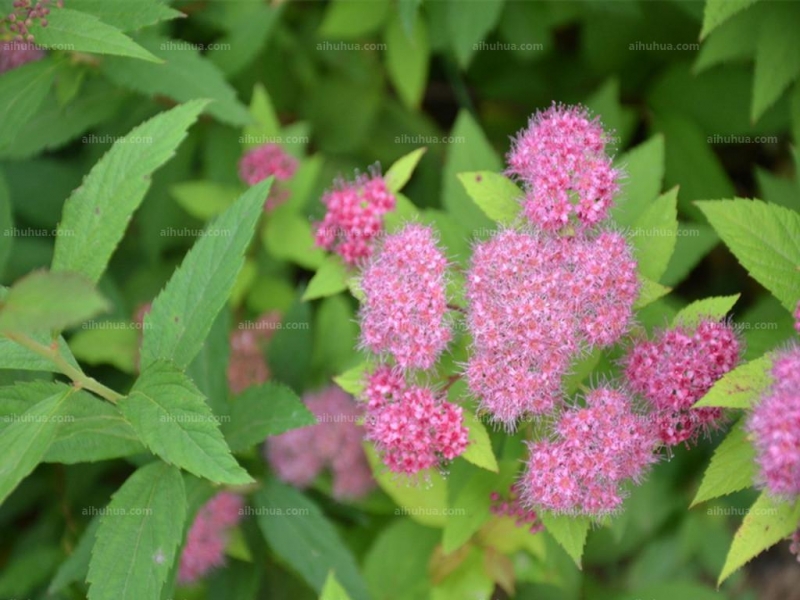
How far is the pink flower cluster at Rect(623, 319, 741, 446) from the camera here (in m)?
2.54

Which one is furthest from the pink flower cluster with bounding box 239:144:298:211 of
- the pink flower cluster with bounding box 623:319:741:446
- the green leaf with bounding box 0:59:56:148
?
the pink flower cluster with bounding box 623:319:741:446

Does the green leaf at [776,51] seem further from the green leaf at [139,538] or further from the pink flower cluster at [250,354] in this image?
the green leaf at [139,538]

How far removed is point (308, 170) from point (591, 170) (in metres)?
1.91

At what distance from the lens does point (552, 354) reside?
257 centimetres

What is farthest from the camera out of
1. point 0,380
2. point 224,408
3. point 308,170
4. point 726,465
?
point 308,170

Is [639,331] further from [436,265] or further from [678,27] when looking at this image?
[678,27]

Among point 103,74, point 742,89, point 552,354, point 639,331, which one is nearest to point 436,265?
point 552,354

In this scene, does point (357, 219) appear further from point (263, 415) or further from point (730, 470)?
point (730, 470)

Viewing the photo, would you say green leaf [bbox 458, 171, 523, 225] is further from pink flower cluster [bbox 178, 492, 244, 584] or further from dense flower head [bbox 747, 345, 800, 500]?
pink flower cluster [bbox 178, 492, 244, 584]

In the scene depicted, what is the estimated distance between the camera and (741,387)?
2371 millimetres

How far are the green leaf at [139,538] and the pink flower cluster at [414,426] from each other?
28.2 inches

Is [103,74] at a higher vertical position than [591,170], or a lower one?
lower

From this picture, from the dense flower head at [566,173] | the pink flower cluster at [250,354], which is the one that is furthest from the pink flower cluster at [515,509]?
the pink flower cluster at [250,354]

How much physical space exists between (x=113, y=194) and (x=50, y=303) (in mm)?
941
